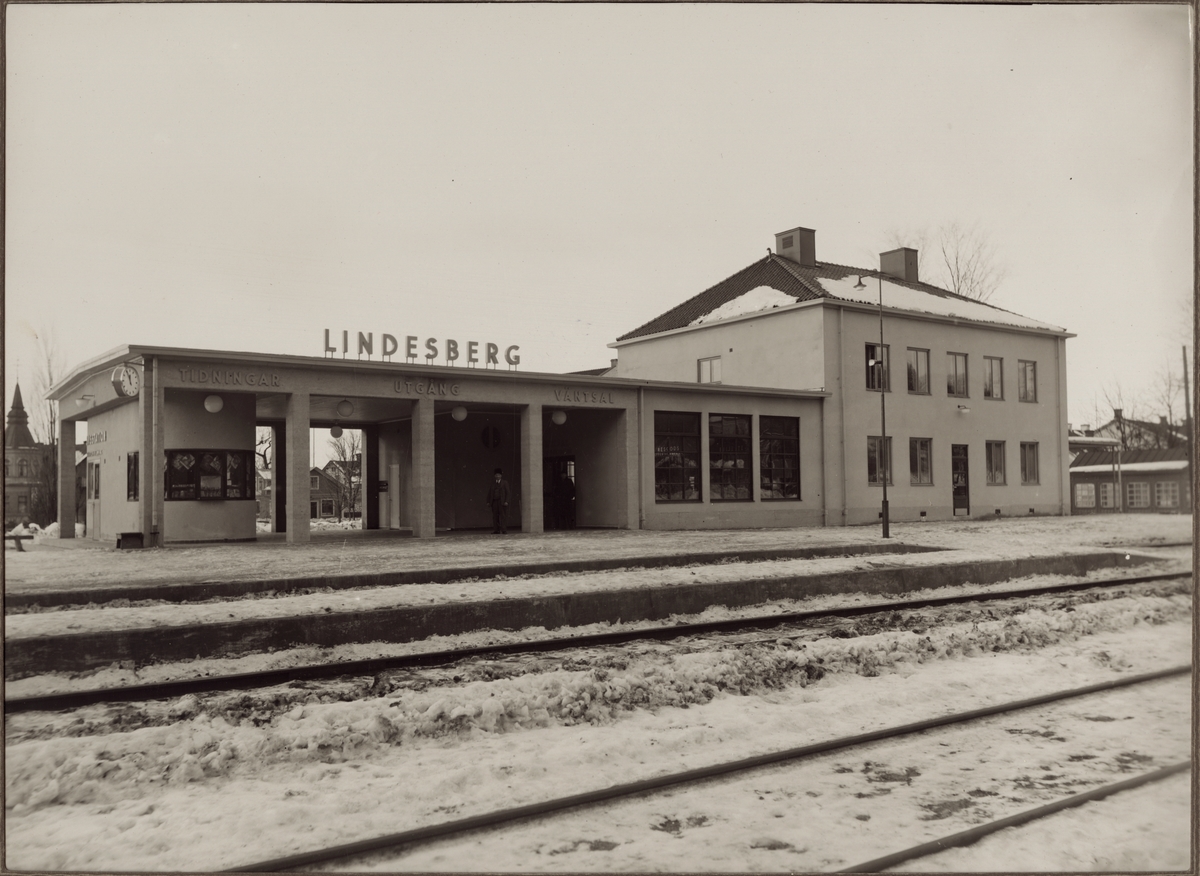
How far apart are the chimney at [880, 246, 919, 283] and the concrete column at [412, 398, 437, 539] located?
22610 mm

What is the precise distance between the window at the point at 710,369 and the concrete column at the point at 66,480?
21282 mm

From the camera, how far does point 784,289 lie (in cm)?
3356

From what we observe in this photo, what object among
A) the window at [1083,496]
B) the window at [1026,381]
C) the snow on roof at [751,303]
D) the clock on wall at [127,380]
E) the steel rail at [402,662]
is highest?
the snow on roof at [751,303]

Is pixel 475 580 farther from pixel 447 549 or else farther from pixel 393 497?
pixel 393 497

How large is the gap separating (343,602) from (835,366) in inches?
914

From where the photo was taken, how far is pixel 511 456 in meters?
30.4

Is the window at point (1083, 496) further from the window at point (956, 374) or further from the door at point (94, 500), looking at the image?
the door at point (94, 500)

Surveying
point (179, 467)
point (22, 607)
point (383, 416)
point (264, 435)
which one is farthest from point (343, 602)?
point (264, 435)

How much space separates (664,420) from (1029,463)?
17.2m

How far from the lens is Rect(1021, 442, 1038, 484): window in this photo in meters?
36.5

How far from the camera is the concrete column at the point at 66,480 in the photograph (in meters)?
26.4

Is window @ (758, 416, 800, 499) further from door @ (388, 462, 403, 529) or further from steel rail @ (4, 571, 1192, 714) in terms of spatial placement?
steel rail @ (4, 571, 1192, 714)

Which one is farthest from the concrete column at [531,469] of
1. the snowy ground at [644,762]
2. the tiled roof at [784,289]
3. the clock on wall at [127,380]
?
the snowy ground at [644,762]

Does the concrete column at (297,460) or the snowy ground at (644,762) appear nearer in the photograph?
the snowy ground at (644,762)
